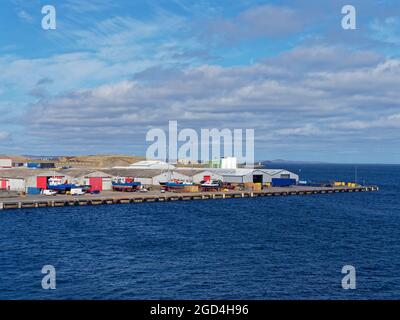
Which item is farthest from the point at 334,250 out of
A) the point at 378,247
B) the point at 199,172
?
the point at 199,172

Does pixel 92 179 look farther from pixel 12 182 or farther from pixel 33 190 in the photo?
pixel 12 182

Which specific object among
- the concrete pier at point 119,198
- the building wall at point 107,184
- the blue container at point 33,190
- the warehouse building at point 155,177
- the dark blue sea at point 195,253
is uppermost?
the warehouse building at point 155,177

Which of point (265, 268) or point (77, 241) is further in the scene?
point (77, 241)

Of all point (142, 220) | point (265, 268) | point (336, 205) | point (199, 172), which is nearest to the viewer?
point (265, 268)

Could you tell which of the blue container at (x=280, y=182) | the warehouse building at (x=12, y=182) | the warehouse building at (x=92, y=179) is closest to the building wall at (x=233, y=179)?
the blue container at (x=280, y=182)

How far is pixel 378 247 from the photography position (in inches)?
1917

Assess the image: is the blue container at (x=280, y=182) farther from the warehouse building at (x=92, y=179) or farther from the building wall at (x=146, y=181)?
the warehouse building at (x=92, y=179)

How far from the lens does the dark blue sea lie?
106ft

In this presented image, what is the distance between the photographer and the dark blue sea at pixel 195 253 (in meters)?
32.2
